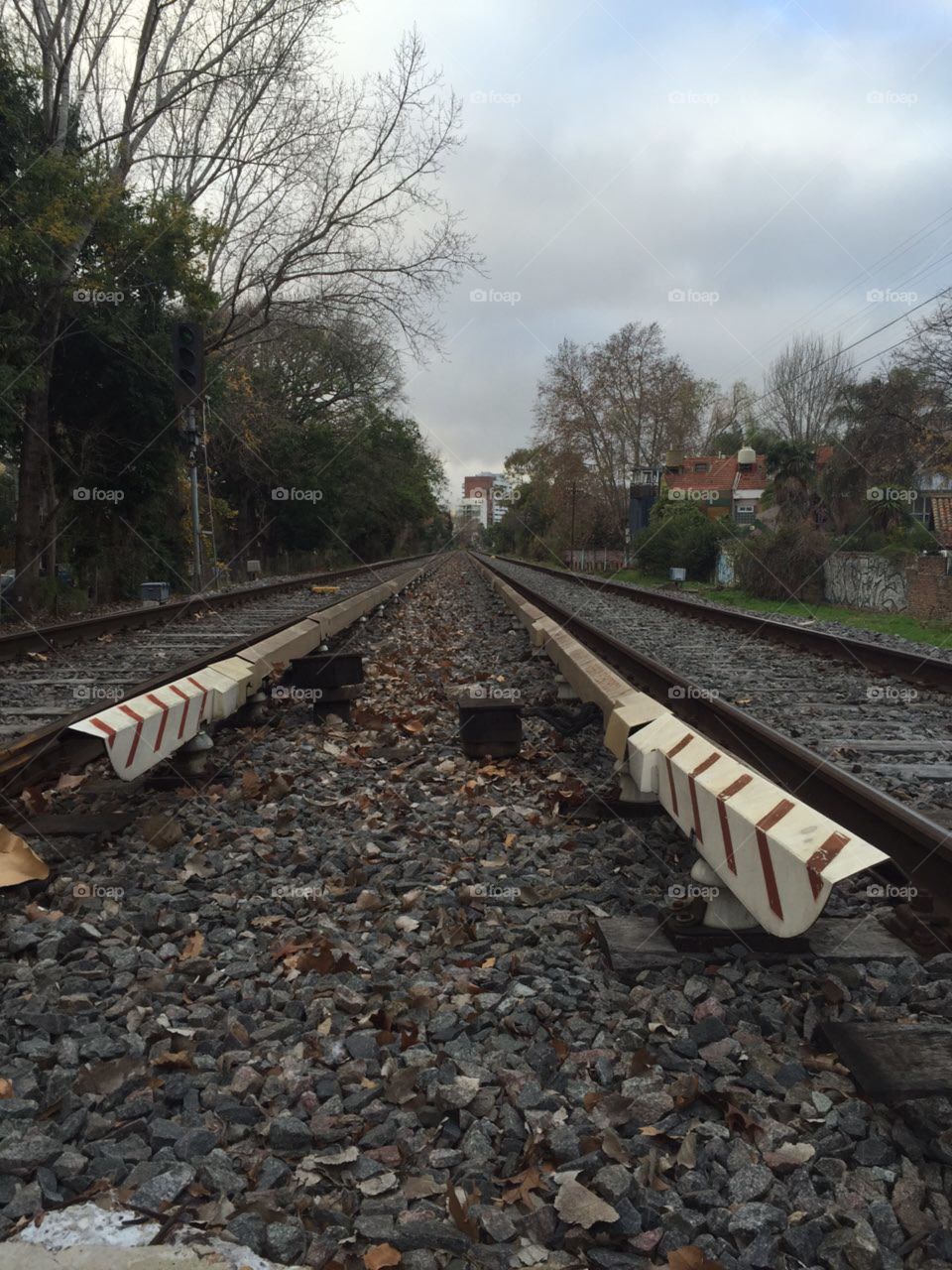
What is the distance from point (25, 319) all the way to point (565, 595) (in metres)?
12.3

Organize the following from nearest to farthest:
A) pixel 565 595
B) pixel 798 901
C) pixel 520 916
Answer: pixel 798 901
pixel 520 916
pixel 565 595

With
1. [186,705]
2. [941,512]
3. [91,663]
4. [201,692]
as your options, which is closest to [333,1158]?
[186,705]

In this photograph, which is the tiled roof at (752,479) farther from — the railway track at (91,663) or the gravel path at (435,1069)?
the gravel path at (435,1069)

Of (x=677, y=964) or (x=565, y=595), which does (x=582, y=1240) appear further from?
(x=565, y=595)

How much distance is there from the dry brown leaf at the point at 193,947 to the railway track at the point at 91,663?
153cm

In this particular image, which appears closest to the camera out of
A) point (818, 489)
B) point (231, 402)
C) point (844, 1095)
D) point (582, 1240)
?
point (582, 1240)

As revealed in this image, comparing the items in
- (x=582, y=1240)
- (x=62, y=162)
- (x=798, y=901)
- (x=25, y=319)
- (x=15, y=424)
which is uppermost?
(x=62, y=162)

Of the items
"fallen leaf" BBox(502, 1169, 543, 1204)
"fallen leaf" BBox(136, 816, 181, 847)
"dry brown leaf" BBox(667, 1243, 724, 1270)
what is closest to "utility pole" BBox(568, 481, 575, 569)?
"fallen leaf" BBox(136, 816, 181, 847)

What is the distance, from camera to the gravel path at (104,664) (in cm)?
623

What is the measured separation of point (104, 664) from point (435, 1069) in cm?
744

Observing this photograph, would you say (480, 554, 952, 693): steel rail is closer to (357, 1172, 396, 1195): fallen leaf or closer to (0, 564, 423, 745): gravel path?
(0, 564, 423, 745): gravel path

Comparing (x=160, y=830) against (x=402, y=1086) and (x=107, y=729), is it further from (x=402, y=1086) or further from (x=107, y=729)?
(x=402, y=1086)

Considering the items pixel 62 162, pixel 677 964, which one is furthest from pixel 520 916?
pixel 62 162

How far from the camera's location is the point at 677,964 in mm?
2787
